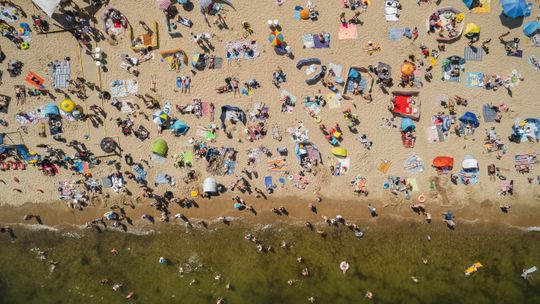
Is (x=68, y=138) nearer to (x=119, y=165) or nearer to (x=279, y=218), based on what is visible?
(x=119, y=165)

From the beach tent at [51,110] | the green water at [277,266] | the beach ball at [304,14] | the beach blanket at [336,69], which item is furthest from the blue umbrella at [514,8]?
the beach tent at [51,110]

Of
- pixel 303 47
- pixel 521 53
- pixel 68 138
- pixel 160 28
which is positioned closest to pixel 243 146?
pixel 303 47

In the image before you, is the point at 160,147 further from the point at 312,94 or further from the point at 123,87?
the point at 312,94

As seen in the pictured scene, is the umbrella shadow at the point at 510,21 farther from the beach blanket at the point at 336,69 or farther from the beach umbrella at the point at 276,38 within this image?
the beach umbrella at the point at 276,38

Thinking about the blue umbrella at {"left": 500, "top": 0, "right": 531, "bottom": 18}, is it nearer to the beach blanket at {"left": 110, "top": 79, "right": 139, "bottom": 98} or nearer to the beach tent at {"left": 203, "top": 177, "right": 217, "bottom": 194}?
the beach tent at {"left": 203, "top": 177, "right": 217, "bottom": 194}

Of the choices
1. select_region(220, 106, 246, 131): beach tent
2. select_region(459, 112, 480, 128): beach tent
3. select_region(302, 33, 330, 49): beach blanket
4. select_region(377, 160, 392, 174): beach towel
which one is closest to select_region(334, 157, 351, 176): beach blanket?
select_region(377, 160, 392, 174): beach towel

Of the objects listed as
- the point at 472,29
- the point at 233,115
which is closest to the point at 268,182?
the point at 233,115
